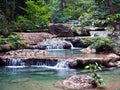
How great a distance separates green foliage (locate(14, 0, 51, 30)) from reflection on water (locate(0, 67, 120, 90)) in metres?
11.2

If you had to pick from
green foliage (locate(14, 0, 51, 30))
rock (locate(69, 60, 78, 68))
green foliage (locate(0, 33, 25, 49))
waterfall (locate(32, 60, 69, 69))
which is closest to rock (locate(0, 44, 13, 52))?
green foliage (locate(0, 33, 25, 49))

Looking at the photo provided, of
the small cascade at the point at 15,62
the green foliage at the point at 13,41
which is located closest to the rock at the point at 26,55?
the small cascade at the point at 15,62

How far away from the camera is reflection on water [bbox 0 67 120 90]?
10.4m

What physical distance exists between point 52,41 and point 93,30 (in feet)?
20.7

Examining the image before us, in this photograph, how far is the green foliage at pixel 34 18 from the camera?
2541 centimetres

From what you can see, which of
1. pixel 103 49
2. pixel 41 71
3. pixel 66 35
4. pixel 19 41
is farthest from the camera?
pixel 66 35

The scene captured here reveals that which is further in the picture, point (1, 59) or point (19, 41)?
point (19, 41)

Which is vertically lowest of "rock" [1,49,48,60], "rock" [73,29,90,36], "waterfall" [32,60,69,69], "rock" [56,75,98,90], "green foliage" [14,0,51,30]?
"waterfall" [32,60,69,69]

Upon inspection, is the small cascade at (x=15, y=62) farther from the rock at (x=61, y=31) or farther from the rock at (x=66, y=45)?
the rock at (x=61, y=31)

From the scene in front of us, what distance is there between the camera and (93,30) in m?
26.6

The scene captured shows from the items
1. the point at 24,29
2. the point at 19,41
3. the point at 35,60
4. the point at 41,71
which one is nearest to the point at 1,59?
the point at 35,60

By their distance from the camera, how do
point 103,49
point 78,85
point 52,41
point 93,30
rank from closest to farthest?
point 78,85 → point 103,49 → point 52,41 → point 93,30

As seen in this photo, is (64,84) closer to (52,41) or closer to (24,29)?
(52,41)

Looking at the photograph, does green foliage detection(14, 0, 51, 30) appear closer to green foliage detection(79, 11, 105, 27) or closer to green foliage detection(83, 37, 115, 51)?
green foliage detection(83, 37, 115, 51)
